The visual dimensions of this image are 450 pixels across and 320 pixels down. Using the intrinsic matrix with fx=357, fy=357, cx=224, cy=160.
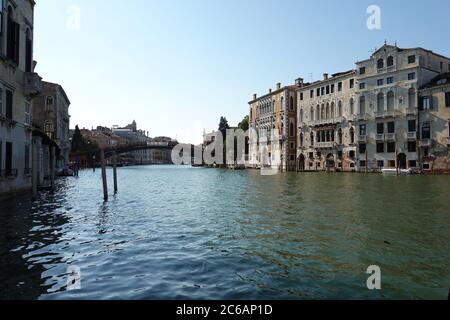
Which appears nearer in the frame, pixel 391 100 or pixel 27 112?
pixel 27 112

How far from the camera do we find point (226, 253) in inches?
303

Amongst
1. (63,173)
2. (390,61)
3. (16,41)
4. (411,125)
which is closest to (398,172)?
(411,125)

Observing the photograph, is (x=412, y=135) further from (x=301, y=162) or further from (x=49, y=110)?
(x=49, y=110)

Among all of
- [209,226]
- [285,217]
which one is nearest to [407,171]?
[285,217]

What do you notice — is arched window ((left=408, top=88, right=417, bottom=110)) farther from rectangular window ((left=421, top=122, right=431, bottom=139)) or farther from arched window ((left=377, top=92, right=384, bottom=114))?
arched window ((left=377, top=92, right=384, bottom=114))

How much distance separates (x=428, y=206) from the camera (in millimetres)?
14258

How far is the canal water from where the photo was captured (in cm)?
553

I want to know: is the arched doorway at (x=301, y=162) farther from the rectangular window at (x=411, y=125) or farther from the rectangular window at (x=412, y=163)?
the rectangular window at (x=411, y=125)

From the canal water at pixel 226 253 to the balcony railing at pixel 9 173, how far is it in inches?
85.0

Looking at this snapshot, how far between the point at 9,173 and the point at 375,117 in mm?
42049

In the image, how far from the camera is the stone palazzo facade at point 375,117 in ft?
131

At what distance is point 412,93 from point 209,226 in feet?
131

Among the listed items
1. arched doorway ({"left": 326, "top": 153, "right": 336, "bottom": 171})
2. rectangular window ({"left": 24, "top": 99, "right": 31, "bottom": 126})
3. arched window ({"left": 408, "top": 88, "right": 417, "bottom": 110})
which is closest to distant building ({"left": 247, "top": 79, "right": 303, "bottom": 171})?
arched doorway ({"left": 326, "top": 153, "right": 336, "bottom": 171})

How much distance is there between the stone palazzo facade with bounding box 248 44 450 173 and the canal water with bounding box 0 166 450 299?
101 ft
